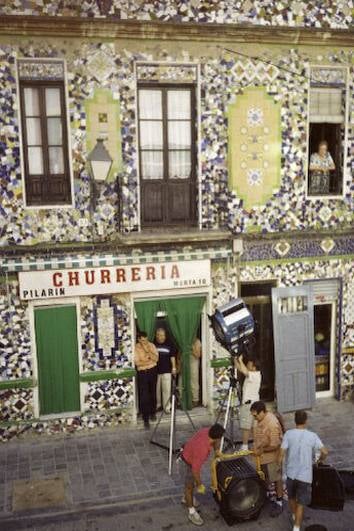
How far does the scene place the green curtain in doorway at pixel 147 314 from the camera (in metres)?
10.9

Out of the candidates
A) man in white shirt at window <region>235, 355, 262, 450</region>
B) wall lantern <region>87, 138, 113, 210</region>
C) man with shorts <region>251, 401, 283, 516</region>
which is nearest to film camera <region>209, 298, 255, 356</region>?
man in white shirt at window <region>235, 355, 262, 450</region>

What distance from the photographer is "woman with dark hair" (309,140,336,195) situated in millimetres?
11461

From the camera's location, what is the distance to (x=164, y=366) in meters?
11.3

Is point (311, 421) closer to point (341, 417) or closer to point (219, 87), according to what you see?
point (341, 417)

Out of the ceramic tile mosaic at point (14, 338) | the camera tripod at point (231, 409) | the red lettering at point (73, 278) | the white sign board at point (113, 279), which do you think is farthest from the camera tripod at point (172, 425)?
the ceramic tile mosaic at point (14, 338)

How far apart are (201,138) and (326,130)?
270 centimetres

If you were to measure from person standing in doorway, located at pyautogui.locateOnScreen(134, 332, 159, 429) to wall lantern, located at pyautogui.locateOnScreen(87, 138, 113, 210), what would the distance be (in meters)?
3.04

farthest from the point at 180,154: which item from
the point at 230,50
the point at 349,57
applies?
the point at 349,57

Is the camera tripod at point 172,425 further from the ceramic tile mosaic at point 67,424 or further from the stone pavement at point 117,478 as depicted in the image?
the ceramic tile mosaic at point 67,424

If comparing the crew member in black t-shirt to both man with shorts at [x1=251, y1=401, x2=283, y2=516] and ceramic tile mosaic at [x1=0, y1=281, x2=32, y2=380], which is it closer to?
ceramic tile mosaic at [x1=0, y1=281, x2=32, y2=380]

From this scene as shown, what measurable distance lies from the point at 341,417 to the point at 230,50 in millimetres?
7294

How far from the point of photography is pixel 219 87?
10.7 m

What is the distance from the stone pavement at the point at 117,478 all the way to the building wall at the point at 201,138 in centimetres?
370

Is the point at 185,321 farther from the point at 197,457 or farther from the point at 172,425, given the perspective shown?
the point at 197,457
